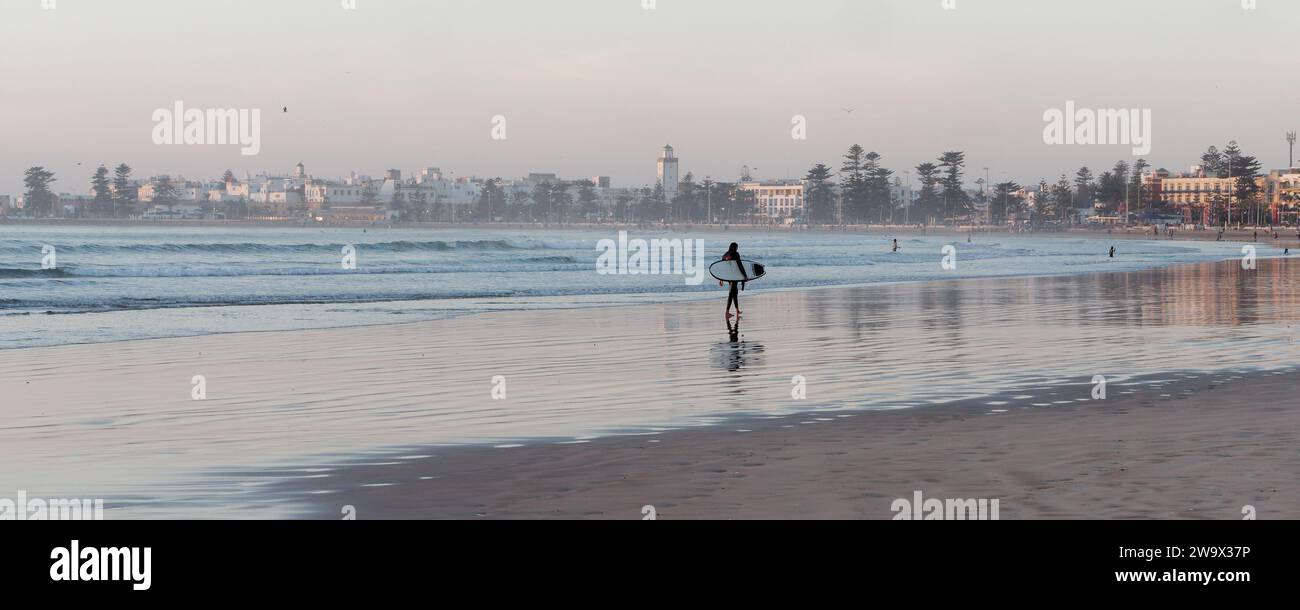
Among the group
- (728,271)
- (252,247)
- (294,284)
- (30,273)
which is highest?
(252,247)

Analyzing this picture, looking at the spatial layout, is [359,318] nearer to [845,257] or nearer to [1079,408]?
[1079,408]

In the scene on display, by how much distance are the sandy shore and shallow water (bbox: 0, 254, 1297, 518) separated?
0.79 meters

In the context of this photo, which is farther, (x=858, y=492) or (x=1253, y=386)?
(x=1253, y=386)

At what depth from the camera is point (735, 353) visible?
782 inches

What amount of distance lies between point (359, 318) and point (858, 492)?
2074 cm

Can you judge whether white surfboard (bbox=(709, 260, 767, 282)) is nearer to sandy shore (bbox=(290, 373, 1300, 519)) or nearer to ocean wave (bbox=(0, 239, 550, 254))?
sandy shore (bbox=(290, 373, 1300, 519))

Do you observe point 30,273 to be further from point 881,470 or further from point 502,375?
point 881,470

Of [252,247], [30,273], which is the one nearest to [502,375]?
[30,273]

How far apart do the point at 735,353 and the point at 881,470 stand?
10037 mm

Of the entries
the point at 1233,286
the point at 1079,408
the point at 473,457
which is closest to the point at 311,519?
the point at 473,457

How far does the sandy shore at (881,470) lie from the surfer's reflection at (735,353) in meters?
5.43

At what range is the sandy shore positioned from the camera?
27.9ft

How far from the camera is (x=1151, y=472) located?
9.52m

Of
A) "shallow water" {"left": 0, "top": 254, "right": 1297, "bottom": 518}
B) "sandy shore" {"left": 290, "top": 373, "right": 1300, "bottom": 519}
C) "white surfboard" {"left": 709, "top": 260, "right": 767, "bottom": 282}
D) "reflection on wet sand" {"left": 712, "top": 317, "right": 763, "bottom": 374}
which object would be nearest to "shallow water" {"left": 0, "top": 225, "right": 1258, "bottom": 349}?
"shallow water" {"left": 0, "top": 254, "right": 1297, "bottom": 518}
